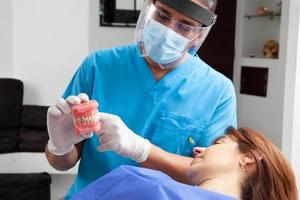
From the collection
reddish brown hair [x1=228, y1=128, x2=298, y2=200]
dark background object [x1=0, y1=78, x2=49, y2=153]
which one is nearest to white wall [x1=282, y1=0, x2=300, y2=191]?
dark background object [x1=0, y1=78, x2=49, y2=153]

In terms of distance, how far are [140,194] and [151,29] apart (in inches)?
23.5

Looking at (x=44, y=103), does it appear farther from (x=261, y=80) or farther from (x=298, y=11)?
(x=261, y=80)

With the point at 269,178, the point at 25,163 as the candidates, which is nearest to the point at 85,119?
the point at 269,178

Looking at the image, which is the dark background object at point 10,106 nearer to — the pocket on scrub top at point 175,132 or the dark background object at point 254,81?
the pocket on scrub top at point 175,132

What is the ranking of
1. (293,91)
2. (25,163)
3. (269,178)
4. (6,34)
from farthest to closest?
(6,34), (25,163), (293,91), (269,178)

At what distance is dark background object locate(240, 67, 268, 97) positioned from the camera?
4607mm

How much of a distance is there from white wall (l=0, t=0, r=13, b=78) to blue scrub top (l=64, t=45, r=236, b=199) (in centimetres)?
229

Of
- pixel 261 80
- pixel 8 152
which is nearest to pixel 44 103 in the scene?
pixel 8 152

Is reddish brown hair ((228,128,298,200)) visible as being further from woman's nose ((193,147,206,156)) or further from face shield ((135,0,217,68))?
face shield ((135,0,217,68))

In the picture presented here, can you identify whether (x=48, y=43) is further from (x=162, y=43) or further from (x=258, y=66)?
(x=258, y=66)

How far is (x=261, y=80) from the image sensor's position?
4.64m

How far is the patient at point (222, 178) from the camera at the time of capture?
92 cm

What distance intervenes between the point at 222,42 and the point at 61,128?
4.10m

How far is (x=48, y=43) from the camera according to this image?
11.0 feet
